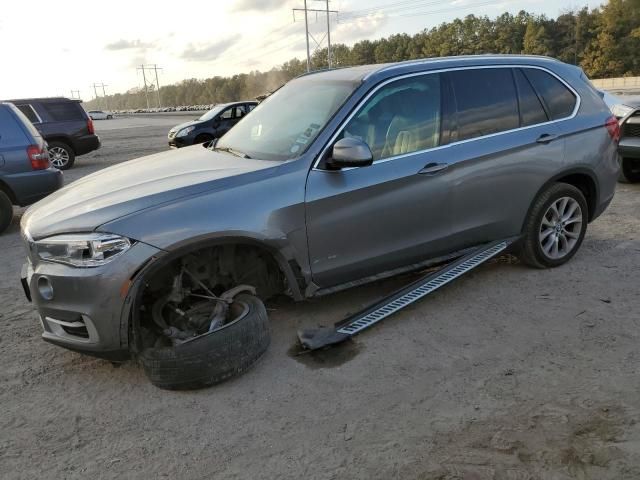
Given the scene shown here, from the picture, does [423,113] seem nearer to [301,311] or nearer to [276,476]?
[301,311]

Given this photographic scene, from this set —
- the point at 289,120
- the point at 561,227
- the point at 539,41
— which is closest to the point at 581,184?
the point at 561,227

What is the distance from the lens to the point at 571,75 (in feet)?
16.1

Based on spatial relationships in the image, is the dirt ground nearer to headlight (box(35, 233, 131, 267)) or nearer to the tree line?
headlight (box(35, 233, 131, 267))

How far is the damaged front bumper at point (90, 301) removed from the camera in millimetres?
3025

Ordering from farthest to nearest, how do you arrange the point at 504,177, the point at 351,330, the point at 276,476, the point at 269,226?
1. the point at 504,177
2. the point at 351,330
3. the point at 269,226
4. the point at 276,476

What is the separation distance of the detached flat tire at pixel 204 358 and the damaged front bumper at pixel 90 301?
216 mm

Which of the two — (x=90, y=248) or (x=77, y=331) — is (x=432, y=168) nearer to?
(x=90, y=248)

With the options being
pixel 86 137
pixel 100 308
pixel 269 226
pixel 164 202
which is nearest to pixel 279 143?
pixel 269 226

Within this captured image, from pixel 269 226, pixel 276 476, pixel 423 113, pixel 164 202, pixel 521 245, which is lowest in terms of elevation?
pixel 276 476

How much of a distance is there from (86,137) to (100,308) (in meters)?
13.2

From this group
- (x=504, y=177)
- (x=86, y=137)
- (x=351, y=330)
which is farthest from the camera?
(x=86, y=137)

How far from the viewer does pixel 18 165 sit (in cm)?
737

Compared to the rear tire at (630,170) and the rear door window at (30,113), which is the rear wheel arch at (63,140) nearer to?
the rear door window at (30,113)

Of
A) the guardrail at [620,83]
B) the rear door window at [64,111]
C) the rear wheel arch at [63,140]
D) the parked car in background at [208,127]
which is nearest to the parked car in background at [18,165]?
the rear wheel arch at [63,140]
